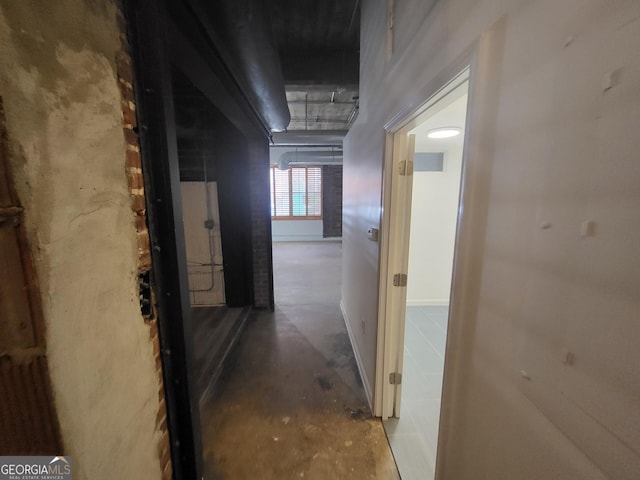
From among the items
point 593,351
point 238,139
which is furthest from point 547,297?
point 238,139

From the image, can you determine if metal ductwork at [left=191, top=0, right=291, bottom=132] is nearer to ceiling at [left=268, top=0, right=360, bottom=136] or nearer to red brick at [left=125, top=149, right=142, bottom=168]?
ceiling at [left=268, top=0, right=360, bottom=136]

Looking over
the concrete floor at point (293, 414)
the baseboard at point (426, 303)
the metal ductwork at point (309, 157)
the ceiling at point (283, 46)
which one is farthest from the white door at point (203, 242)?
the metal ductwork at point (309, 157)

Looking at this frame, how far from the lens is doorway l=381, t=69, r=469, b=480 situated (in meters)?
1.58

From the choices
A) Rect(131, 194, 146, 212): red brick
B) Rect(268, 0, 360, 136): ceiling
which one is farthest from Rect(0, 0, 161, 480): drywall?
Rect(268, 0, 360, 136): ceiling

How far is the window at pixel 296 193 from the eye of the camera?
9.12m

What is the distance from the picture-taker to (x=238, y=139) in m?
3.33

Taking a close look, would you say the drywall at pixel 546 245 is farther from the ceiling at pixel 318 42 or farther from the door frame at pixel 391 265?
the ceiling at pixel 318 42

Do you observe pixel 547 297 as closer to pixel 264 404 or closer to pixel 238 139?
pixel 264 404

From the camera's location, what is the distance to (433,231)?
12.4 feet

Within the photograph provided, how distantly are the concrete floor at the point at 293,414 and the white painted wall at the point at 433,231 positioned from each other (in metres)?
1.44

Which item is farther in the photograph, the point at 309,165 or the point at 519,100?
the point at 309,165

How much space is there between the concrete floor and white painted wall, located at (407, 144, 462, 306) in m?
1.44

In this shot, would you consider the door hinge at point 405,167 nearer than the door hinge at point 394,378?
Yes

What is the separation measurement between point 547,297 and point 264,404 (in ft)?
7.09
